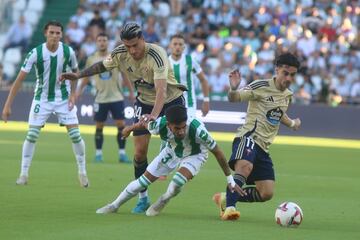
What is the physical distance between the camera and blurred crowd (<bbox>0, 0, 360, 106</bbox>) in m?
29.9

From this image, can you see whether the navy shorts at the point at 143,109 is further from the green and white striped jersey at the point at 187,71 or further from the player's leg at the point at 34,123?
the green and white striped jersey at the point at 187,71

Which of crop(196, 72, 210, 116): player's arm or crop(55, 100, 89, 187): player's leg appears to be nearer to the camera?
crop(55, 100, 89, 187): player's leg

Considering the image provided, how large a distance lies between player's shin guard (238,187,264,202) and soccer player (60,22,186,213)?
1.13m

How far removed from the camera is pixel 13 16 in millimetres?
34594

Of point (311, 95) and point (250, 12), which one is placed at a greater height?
point (250, 12)

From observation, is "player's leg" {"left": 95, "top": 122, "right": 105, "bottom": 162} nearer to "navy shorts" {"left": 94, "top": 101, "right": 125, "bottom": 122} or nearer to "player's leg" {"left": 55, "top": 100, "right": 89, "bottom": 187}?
"navy shorts" {"left": 94, "top": 101, "right": 125, "bottom": 122}

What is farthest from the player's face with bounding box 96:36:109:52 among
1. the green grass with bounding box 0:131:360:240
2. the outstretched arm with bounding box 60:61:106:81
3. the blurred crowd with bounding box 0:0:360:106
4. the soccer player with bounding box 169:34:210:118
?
the blurred crowd with bounding box 0:0:360:106

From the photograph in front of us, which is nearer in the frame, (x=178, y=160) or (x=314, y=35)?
(x=178, y=160)

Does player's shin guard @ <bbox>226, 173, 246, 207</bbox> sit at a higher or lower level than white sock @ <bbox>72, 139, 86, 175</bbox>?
higher

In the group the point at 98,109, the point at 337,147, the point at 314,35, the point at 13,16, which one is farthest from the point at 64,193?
the point at 13,16

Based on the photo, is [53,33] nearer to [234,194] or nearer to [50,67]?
[50,67]

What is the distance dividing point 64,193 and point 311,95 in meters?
17.0

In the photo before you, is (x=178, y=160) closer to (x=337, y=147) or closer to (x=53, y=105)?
(x=53, y=105)

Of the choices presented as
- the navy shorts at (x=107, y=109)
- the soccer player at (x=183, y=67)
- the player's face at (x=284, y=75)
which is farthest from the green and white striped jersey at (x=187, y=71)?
the player's face at (x=284, y=75)
